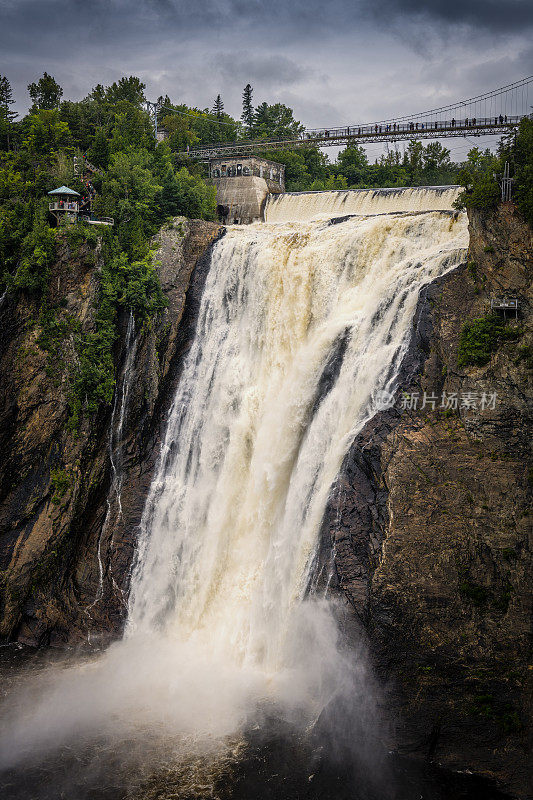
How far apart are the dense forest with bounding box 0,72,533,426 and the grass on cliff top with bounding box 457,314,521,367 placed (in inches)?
146

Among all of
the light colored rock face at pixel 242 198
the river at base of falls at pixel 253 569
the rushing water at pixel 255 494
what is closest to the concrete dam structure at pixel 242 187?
the light colored rock face at pixel 242 198

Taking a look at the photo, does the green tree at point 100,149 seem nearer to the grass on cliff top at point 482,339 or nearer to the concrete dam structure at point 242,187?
the concrete dam structure at point 242,187

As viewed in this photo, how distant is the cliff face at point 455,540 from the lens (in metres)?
20.6

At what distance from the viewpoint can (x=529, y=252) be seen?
78.4ft

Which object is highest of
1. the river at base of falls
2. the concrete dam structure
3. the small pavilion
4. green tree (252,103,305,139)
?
green tree (252,103,305,139)

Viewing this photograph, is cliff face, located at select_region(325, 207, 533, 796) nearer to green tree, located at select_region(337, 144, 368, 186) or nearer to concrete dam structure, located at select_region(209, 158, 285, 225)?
concrete dam structure, located at select_region(209, 158, 285, 225)

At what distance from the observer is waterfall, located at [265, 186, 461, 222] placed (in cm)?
3706

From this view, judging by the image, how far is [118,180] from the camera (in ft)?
130

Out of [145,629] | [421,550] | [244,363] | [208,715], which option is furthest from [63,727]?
[244,363]

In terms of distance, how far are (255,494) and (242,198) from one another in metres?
23.8

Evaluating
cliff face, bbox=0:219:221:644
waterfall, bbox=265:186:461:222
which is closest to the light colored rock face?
waterfall, bbox=265:186:461:222

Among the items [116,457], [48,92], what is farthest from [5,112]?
[116,457]

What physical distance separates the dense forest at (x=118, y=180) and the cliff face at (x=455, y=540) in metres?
5.16

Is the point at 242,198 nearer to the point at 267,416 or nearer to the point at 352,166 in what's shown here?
the point at 352,166
